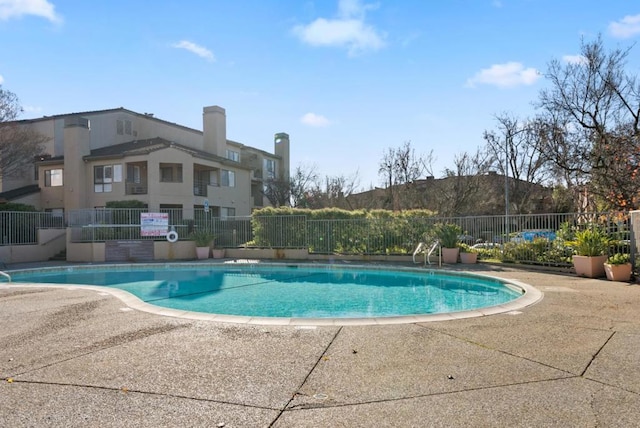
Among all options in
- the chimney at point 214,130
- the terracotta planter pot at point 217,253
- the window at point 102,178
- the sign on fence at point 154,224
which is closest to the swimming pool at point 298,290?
the terracotta planter pot at point 217,253

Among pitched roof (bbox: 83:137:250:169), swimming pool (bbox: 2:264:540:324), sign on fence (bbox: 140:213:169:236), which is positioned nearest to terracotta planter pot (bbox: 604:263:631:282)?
swimming pool (bbox: 2:264:540:324)

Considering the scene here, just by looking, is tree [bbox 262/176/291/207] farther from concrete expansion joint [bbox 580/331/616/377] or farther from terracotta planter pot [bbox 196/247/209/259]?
concrete expansion joint [bbox 580/331/616/377]

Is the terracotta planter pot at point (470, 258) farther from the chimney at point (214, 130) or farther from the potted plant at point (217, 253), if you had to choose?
the chimney at point (214, 130)

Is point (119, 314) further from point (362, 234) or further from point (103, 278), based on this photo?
point (362, 234)

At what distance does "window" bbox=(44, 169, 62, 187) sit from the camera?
101 feet

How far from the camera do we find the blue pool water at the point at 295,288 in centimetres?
988

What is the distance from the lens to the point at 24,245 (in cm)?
2039

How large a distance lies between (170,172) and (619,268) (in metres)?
29.5

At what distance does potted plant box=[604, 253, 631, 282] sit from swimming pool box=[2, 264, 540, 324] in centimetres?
267

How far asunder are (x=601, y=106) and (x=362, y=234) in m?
13.7

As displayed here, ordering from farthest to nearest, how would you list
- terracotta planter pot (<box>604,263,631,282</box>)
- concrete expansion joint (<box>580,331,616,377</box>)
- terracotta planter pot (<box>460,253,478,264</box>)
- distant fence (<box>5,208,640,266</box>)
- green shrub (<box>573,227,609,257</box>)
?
1. terracotta planter pot (<box>460,253,478,264</box>)
2. distant fence (<box>5,208,640,266</box>)
3. green shrub (<box>573,227,609,257</box>)
4. terracotta planter pot (<box>604,263,631,282</box>)
5. concrete expansion joint (<box>580,331,616,377</box>)

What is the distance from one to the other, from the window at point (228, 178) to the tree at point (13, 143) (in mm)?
12925

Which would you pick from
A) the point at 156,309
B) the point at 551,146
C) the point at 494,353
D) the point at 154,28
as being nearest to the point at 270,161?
the point at 551,146

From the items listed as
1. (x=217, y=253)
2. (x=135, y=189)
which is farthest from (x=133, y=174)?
(x=217, y=253)
